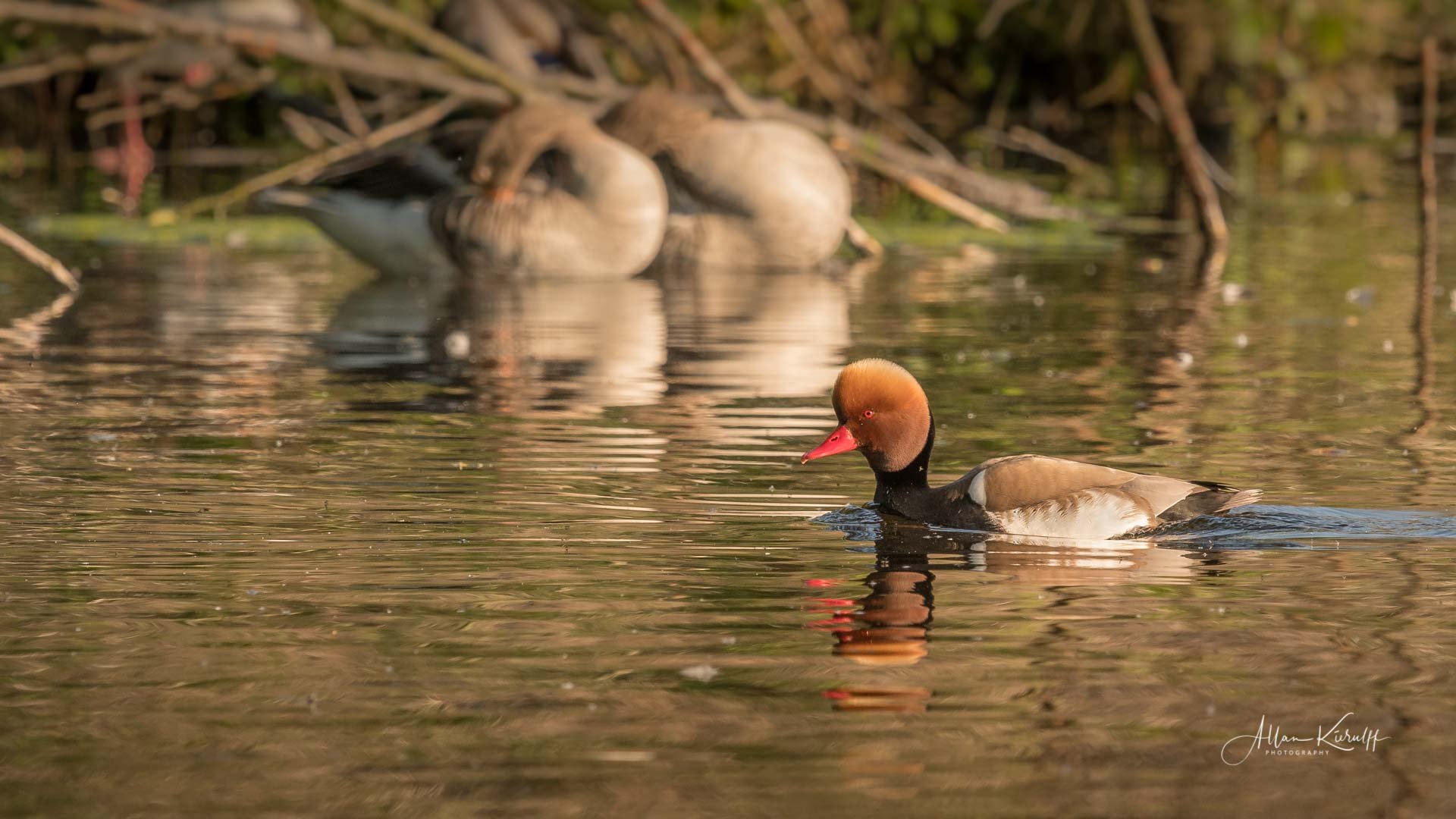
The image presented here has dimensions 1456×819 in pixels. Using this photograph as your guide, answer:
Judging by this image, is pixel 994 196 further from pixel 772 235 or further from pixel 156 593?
pixel 156 593

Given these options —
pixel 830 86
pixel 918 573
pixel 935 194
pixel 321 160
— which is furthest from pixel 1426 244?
pixel 830 86

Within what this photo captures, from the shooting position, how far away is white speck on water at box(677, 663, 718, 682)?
5.84 meters

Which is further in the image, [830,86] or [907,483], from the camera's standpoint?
[830,86]

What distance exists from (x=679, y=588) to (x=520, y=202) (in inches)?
387

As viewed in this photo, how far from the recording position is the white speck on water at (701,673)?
584 cm

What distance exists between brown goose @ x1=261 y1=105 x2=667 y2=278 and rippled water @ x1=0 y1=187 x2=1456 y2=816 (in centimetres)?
287

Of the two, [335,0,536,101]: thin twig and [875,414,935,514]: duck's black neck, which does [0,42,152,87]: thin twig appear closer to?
Answer: [335,0,536,101]: thin twig

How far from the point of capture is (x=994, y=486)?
7746 millimetres

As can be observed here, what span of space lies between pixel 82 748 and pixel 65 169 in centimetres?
2437

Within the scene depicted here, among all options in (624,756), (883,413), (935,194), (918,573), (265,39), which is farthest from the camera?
(935,194)

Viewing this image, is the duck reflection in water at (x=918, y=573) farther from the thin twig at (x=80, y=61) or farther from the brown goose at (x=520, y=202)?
the thin twig at (x=80, y=61)

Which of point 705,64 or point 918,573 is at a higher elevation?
point 705,64

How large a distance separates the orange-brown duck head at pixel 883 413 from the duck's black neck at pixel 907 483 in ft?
0.07

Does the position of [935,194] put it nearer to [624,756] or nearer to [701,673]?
[701,673]
